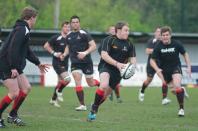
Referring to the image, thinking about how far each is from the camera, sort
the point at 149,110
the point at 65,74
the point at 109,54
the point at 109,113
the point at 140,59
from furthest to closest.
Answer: the point at 140,59, the point at 65,74, the point at 149,110, the point at 109,113, the point at 109,54

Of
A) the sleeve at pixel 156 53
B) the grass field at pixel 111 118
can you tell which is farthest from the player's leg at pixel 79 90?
the sleeve at pixel 156 53

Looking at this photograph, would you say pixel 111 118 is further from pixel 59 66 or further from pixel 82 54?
pixel 59 66

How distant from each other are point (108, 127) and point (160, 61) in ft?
13.7

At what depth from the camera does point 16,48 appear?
11594mm

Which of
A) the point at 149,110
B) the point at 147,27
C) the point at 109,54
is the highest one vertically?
the point at 109,54

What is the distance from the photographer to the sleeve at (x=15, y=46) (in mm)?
11578

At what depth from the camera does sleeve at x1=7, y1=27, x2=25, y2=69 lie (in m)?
11.6

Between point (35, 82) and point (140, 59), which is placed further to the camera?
point (140, 59)

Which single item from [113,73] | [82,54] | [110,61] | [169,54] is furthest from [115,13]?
[110,61]

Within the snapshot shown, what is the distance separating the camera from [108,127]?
12.0 metres

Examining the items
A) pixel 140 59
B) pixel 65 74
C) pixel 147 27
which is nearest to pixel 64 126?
pixel 65 74

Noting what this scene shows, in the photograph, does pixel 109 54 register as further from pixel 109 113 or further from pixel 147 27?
pixel 147 27

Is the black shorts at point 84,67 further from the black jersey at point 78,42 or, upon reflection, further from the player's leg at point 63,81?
the player's leg at point 63,81

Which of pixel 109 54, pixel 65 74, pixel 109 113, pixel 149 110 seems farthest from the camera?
pixel 65 74
